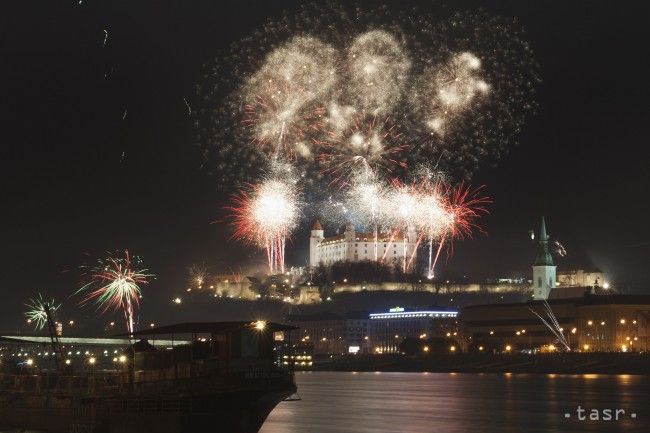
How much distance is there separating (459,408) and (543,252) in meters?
122

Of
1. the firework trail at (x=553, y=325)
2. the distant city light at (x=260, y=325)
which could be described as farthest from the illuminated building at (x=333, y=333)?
the distant city light at (x=260, y=325)

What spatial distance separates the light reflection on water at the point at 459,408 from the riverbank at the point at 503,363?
25183mm

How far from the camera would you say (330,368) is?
150 meters

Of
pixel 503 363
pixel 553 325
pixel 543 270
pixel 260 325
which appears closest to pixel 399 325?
pixel 543 270

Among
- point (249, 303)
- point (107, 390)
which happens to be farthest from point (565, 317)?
point (107, 390)

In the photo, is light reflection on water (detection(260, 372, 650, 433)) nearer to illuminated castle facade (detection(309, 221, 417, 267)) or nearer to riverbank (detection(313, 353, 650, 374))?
riverbank (detection(313, 353, 650, 374))

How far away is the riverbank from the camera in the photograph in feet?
358

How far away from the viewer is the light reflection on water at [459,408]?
47656mm

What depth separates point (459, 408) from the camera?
59.2m

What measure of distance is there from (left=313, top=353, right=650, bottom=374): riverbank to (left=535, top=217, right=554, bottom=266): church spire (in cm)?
4048

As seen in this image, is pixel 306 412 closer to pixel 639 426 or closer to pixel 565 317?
pixel 639 426

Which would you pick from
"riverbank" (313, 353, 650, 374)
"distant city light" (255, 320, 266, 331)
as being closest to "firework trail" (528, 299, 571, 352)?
"riverbank" (313, 353, 650, 374)

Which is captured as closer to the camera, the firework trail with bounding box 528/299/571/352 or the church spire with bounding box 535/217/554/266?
the firework trail with bounding box 528/299/571/352

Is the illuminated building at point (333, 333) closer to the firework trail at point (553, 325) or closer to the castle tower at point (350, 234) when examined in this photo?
the castle tower at point (350, 234)
